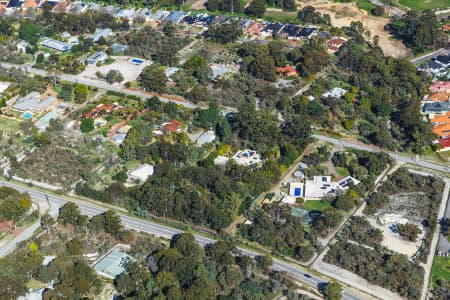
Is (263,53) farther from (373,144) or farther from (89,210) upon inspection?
(89,210)

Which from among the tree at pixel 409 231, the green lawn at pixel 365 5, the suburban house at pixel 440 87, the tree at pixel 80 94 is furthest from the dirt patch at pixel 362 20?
the tree at pixel 80 94

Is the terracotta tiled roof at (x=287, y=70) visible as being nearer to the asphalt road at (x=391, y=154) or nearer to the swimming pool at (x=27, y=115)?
the asphalt road at (x=391, y=154)

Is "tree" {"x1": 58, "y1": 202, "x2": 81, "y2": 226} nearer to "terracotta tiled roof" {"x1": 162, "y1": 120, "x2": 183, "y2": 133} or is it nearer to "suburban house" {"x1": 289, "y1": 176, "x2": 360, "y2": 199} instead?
"terracotta tiled roof" {"x1": 162, "y1": 120, "x2": 183, "y2": 133}

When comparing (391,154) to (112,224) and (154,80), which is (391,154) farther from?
(112,224)

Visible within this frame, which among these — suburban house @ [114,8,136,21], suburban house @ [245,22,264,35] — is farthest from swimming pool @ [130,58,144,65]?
suburban house @ [245,22,264,35]

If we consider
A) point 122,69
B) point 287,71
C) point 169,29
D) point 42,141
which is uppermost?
point 169,29

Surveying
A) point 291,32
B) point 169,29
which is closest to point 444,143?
point 291,32
